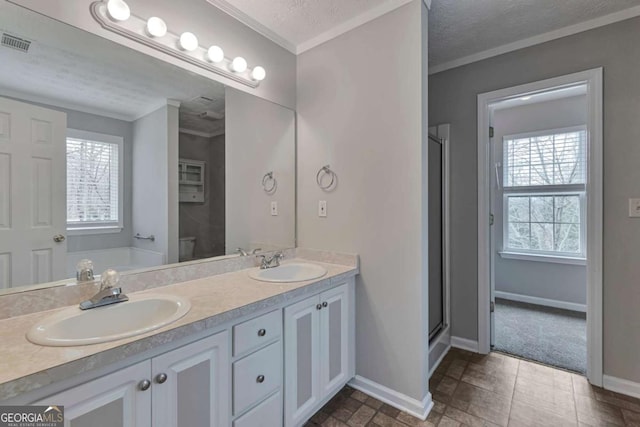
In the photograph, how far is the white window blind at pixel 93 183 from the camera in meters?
1.26

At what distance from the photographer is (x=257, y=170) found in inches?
81.5

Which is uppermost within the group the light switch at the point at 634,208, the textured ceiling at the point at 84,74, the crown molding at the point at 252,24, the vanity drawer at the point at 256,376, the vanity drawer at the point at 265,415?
the crown molding at the point at 252,24

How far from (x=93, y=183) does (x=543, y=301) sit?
14.8 feet

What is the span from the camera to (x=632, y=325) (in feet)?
6.03

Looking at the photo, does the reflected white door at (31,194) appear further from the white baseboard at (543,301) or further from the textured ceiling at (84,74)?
the white baseboard at (543,301)

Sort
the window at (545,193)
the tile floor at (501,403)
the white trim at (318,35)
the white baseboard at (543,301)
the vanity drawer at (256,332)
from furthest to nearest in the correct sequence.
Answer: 1. the window at (545,193)
2. the white baseboard at (543,301)
3. the white trim at (318,35)
4. the tile floor at (501,403)
5. the vanity drawer at (256,332)

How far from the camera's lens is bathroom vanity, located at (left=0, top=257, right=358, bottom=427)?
79 cm

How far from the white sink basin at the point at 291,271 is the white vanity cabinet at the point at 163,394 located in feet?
2.25

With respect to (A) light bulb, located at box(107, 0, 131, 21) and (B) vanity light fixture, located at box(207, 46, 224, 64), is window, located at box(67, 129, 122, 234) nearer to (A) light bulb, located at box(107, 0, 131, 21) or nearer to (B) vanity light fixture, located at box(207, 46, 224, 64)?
(A) light bulb, located at box(107, 0, 131, 21)

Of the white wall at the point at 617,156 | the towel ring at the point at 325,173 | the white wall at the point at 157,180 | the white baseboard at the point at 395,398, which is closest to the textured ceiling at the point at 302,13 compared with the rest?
the white wall at the point at 157,180

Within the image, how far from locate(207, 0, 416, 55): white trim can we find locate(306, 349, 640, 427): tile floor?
243cm

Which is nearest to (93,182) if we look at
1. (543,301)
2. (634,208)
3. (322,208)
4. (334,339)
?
(322,208)

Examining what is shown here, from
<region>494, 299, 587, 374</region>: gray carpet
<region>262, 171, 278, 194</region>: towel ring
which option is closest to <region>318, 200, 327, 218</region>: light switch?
<region>262, 171, 278, 194</region>: towel ring

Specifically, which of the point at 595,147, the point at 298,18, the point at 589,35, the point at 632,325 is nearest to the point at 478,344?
the point at 632,325
